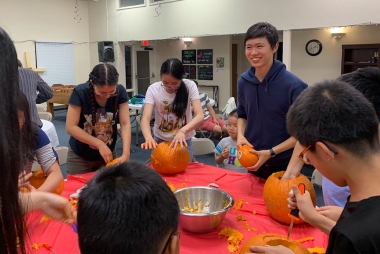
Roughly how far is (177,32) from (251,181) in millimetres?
7184

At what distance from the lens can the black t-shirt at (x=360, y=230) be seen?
2.73 feet

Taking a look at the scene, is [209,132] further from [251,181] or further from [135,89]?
[135,89]

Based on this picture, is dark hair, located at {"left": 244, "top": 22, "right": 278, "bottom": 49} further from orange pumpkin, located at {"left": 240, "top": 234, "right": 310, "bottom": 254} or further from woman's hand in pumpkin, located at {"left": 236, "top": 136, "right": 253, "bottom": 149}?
orange pumpkin, located at {"left": 240, "top": 234, "right": 310, "bottom": 254}

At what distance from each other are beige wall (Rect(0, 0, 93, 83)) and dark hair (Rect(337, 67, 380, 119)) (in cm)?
957

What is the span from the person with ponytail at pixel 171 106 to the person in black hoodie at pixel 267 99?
53 cm

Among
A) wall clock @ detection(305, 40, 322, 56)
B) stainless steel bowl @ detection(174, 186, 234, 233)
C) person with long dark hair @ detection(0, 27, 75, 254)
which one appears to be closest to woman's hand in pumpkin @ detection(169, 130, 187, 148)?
stainless steel bowl @ detection(174, 186, 234, 233)

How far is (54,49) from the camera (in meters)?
10.3

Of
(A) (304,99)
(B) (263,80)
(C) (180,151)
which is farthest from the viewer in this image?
(C) (180,151)

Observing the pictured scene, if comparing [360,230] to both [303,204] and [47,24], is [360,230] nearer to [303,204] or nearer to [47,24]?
[303,204]

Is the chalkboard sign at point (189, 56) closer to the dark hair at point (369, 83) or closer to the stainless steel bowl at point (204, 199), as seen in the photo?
the stainless steel bowl at point (204, 199)

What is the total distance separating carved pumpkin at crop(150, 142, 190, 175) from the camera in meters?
2.20

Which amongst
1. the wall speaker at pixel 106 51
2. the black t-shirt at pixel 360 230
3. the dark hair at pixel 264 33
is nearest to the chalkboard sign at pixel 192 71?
the wall speaker at pixel 106 51

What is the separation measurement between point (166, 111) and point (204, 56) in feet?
26.6

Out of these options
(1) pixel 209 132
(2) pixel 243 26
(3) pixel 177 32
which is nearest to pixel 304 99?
(1) pixel 209 132
